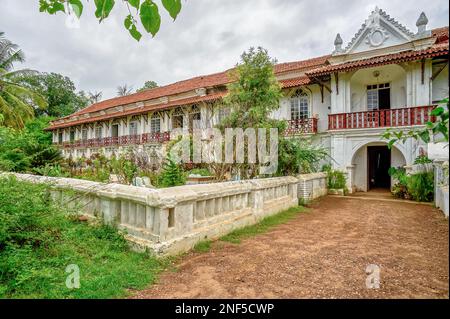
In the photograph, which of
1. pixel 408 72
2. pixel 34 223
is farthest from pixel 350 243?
pixel 408 72

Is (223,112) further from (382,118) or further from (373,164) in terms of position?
(373,164)

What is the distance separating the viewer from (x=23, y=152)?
8617 mm

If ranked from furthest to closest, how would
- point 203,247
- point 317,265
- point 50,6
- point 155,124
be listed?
point 155,124, point 203,247, point 317,265, point 50,6

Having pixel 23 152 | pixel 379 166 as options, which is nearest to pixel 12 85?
pixel 23 152

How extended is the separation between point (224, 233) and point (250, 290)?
2001 millimetres

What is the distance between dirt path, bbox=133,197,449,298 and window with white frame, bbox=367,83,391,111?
396 inches

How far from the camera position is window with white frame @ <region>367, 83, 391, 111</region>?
44.6 feet

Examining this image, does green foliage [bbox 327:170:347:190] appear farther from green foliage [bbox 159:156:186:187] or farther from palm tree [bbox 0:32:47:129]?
palm tree [bbox 0:32:47:129]

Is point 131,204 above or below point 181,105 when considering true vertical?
below

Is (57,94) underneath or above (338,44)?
above

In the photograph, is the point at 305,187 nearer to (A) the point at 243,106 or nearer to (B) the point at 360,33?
(A) the point at 243,106

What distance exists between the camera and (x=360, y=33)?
13281 mm

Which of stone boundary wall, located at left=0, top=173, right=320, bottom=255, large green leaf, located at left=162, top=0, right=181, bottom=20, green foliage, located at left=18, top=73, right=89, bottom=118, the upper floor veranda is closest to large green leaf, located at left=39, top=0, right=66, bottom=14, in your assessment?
large green leaf, located at left=162, top=0, right=181, bottom=20

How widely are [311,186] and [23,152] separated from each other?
966 centimetres
